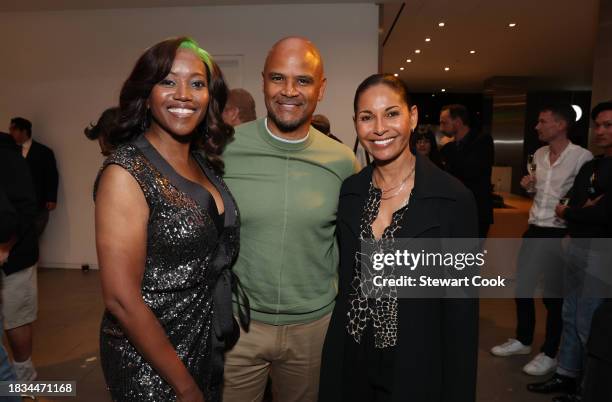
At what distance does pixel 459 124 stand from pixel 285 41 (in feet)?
10.7

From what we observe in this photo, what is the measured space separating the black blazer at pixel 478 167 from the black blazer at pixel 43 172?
4833 mm

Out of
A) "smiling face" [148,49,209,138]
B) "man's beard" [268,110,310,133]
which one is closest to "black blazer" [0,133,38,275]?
"smiling face" [148,49,209,138]

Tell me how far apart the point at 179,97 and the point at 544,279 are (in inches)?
129

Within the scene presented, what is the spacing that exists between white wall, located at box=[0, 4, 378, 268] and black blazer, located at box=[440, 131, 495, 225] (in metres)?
1.59

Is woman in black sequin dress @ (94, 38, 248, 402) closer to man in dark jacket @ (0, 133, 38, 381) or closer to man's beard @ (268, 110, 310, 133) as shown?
man's beard @ (268, 110, 310, 133)

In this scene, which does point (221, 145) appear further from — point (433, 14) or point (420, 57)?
point (420, 57)

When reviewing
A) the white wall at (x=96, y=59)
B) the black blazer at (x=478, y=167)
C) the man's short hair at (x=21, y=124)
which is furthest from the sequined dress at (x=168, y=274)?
the man's short hair at (x=21, y=124)

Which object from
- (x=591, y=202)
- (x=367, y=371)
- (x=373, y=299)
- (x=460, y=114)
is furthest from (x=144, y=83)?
(x=460, y=114)

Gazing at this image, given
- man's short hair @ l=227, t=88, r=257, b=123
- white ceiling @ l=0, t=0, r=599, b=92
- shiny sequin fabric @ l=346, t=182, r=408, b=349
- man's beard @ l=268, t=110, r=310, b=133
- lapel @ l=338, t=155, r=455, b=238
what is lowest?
shiny sequin fabric @ l=346, t=182, r=408, b=349

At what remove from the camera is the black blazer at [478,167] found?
14.6 feet

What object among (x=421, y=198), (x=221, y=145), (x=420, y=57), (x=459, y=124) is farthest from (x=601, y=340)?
(x=420, y=57)

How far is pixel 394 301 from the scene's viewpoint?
1528 millimetres

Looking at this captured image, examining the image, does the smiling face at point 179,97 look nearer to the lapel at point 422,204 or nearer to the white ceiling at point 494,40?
the lapel at point 422,204

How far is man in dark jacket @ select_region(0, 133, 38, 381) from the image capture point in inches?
A: 93.7
